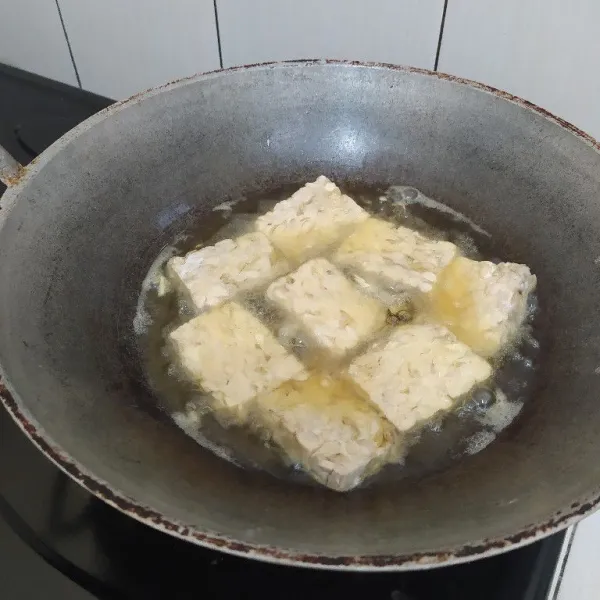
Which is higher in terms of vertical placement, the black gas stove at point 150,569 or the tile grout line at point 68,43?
the tile grout line at point 68,43

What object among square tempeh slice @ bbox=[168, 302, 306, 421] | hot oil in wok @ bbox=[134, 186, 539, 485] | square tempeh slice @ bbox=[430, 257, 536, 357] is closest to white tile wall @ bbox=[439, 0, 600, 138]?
hot oil in wok @ bbox=[134, 186, 539, 485]

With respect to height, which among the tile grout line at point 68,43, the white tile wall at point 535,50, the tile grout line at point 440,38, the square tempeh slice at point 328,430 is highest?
the tile grout line at point 68,43

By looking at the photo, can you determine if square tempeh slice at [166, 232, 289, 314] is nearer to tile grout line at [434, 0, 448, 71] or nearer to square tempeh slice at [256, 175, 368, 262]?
square tempeh slice at [256, 175, 368, 262]

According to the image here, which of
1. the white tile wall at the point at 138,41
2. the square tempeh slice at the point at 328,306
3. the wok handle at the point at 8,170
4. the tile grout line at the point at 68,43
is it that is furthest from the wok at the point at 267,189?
the tile grout line at the point at 68,43

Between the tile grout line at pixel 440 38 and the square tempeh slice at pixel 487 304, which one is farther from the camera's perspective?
the tile grout line at pixel 440 38

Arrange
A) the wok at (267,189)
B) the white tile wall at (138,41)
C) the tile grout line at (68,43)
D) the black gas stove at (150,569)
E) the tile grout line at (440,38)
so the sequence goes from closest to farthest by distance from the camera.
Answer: the wok at (267,189) → the black gas stove at (150,569) → the tile grout line at (440,38) → the white tile wall at (138,41) → the tile grout line at (68,43)

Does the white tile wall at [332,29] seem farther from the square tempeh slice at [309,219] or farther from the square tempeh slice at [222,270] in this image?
the square tempeh slice at [222,270]

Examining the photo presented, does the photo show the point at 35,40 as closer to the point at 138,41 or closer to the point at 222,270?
the point at 138,41
